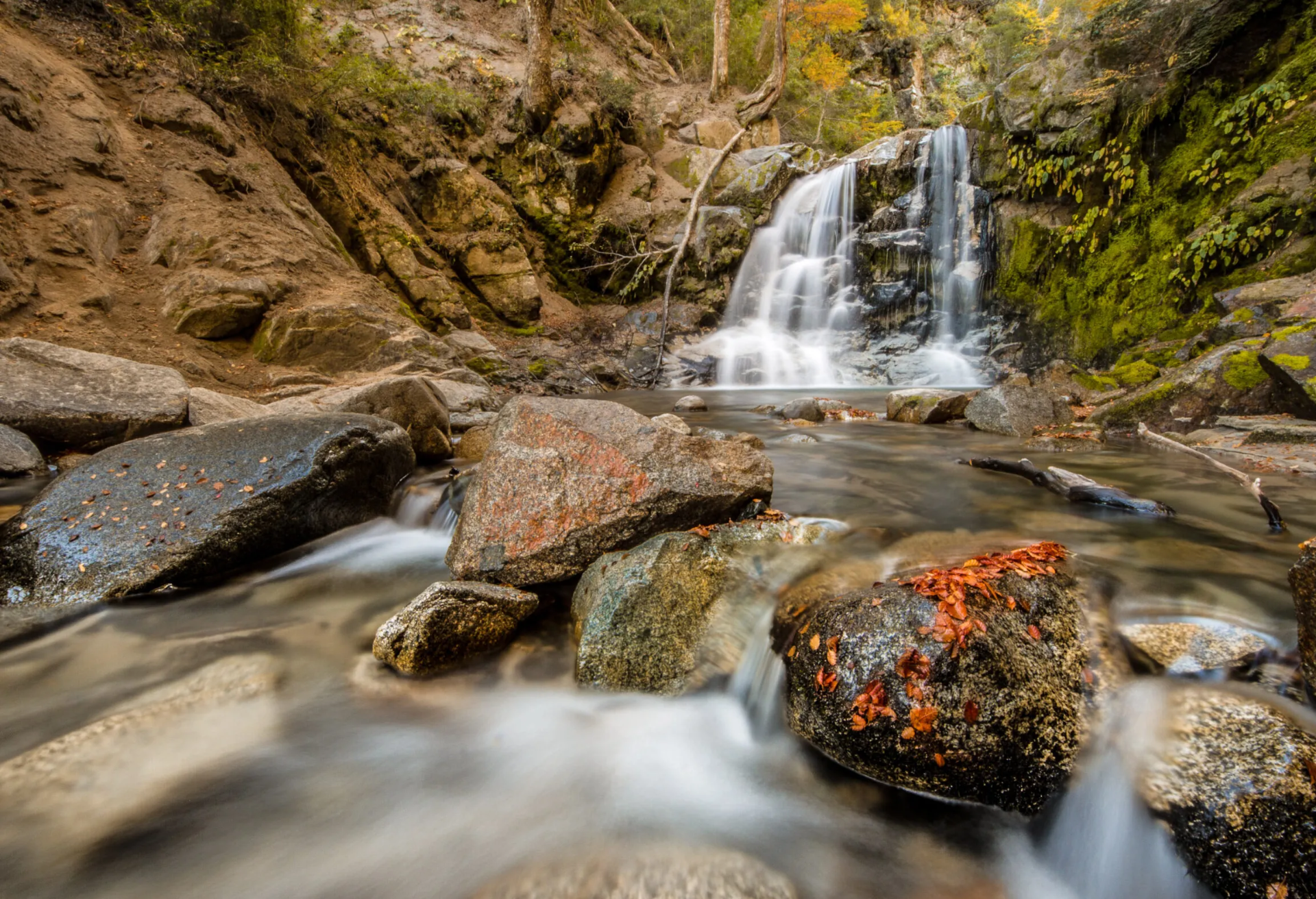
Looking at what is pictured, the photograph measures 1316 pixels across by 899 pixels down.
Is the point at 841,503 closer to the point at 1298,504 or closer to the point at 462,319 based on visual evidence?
the point at 1298,504

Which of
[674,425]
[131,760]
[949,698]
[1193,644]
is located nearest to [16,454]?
[131,760]

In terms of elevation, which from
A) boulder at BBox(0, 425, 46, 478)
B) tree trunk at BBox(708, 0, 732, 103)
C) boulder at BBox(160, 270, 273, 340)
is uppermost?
tree trunk at BBox(708, 0, 732, 103)

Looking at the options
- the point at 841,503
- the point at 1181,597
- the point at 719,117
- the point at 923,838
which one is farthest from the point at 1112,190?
the point at 719,117

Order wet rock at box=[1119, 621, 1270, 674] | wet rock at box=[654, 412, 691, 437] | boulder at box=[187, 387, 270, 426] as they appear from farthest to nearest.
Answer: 1. boulder at box=[187, 387, 270, 426]
2. wet rock at box=[654, 412, 691, 437]
3. wet rock at box=[1119, 621, 1270, 674]

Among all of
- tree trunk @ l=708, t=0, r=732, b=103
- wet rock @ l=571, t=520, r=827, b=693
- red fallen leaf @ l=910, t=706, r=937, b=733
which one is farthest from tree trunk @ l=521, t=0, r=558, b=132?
red fallen leaf @ l=910, t=706, r=937, b=733

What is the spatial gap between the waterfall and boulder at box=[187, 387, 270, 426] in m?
9.71

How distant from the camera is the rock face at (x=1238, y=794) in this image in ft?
5.18

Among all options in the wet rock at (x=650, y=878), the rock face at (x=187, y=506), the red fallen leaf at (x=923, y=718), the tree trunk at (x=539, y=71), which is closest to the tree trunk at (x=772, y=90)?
the tree trunk at (x=539, y=71)

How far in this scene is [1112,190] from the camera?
9.04 meters

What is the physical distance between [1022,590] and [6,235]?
1028cm

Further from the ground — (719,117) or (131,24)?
(719,117)

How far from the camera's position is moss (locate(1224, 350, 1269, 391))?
5.43 m

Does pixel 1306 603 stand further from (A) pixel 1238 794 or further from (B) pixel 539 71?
(B) pixel 539 71

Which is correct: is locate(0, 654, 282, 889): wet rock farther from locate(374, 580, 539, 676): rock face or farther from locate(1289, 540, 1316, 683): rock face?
locate(1289, 540, 1316, 683): rock face
